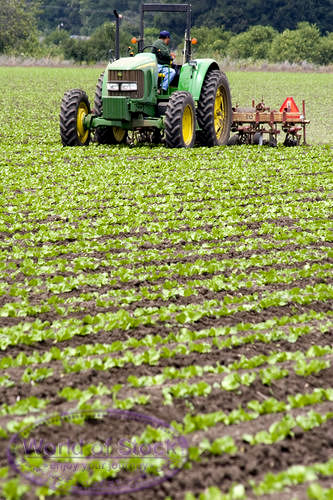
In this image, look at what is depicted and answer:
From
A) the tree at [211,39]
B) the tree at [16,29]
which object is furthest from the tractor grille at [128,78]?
the tree at [16,29]

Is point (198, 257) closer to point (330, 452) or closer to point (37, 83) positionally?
point (330, 452)

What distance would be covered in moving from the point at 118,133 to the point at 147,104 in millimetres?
1248

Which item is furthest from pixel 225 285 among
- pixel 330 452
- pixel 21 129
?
pixel 21 129

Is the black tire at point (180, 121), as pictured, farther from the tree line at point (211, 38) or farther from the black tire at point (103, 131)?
the tree line at point (211, 38)

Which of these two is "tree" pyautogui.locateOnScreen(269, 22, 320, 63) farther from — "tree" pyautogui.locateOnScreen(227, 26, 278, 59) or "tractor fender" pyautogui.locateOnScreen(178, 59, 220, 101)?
"tractor fender" pyautogui.locateOnScreen(178, 59, 220, 101)

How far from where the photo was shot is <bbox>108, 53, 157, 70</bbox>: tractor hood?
40.3 ft

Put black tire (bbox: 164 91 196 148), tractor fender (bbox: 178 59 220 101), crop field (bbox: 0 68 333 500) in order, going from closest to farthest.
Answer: crop field (bbox: 0 68 333 500) < black tire (bbox: 164 91 196 148) < tractor fender (bbox: 178 59 220 101)

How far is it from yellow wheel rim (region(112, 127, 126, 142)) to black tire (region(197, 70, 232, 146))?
1699 mm

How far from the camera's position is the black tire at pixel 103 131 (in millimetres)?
12742

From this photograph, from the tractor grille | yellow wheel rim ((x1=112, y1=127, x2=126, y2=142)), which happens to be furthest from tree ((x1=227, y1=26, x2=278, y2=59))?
the tractor grille

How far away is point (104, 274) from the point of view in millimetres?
5949

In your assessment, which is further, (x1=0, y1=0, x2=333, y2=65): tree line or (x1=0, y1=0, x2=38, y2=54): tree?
(x1=0, y1=0, x2=38, y2=54): tree

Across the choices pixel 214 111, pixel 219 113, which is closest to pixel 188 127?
pixel 214 111

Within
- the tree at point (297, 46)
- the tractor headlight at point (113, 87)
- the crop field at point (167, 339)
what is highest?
the tree at point (297, 46)
